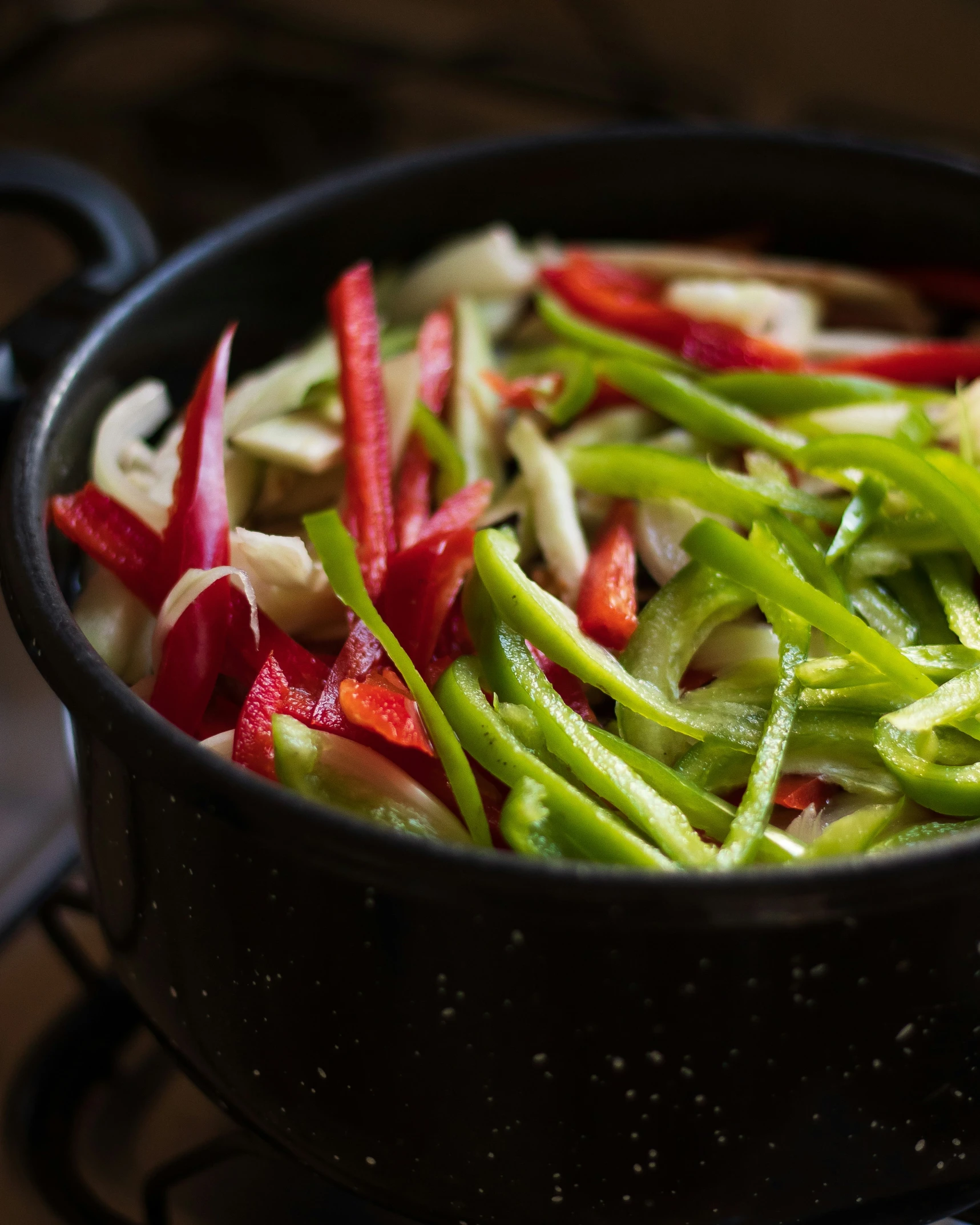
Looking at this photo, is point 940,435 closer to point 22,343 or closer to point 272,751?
point 272,751

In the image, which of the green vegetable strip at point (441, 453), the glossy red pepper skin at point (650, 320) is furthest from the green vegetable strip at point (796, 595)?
the glossy red pepper skin at point (650, 320)

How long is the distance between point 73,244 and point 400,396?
1.20ft

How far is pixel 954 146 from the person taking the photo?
1.88 m

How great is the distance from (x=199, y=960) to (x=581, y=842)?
0.74 ft

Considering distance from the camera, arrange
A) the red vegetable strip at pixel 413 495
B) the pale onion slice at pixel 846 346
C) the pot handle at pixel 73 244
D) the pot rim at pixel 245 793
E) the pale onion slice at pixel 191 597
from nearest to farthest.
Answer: the pot rim at pixel 245 793 → the pale onion slice at pixel 191 597 → the red vegetable strip at pixel 413 495 → the pot handle at pixel 73 244 → the pale onion slice at pixel 846 346

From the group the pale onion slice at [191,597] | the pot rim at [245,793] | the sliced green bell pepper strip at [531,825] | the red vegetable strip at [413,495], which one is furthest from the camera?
the red vegetable strip at [413,495]

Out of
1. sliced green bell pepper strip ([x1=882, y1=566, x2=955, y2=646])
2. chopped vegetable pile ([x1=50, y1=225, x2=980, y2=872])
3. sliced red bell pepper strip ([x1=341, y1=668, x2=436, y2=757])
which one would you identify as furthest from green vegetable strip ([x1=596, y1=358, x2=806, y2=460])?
sliced red bell pepper strip ([x1=341, y1=668, x2=436, y2=757])

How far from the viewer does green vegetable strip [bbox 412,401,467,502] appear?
920 mm

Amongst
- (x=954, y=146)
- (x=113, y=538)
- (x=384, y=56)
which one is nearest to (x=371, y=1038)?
(x=113, y=538)

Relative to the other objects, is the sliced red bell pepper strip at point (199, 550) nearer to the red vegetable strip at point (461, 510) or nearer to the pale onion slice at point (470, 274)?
the red vegetable strip at point (461, 510)

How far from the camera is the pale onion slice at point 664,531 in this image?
839 millimetres

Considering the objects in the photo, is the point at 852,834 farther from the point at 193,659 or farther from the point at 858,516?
the point at 193,659

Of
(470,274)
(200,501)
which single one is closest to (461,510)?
(200,501)

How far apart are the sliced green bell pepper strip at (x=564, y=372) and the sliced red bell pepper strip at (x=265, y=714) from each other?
0.35 meters
